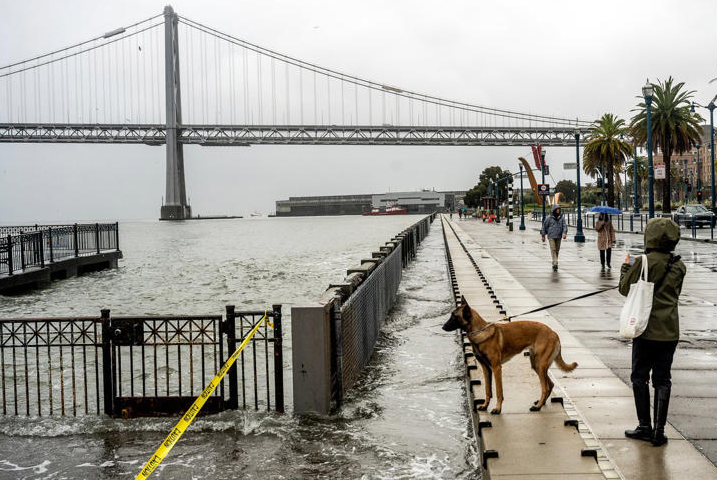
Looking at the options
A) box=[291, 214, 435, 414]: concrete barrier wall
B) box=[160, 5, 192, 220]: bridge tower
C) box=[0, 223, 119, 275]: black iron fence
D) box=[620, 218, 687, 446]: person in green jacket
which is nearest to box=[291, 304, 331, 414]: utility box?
box=[291, 214, 435, 414]: concrete barrier wall

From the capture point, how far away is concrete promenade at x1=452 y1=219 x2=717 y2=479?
512cm

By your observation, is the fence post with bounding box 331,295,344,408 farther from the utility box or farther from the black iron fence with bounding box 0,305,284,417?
the black iron fence with bounding box 0,305,284,417

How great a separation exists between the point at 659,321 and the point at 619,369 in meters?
2.82

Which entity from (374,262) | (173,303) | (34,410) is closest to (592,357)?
(374,262)

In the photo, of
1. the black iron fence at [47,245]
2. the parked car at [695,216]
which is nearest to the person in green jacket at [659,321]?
the black iron fence at [47,245]

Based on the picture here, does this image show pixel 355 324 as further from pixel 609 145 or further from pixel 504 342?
pixel 609 145

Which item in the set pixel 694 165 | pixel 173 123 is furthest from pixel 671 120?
pixel 694 165

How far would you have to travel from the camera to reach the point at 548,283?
16312mm

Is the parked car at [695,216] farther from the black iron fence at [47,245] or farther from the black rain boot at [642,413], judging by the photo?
the black rain boot at [642,413]

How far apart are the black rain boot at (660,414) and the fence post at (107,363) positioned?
15.2ft

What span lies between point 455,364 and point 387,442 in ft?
10.6

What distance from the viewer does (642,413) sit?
17.6 ft

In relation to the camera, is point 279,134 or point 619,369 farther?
point 279,134

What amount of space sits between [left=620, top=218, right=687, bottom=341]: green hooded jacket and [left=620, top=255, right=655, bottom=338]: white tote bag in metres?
0.10
